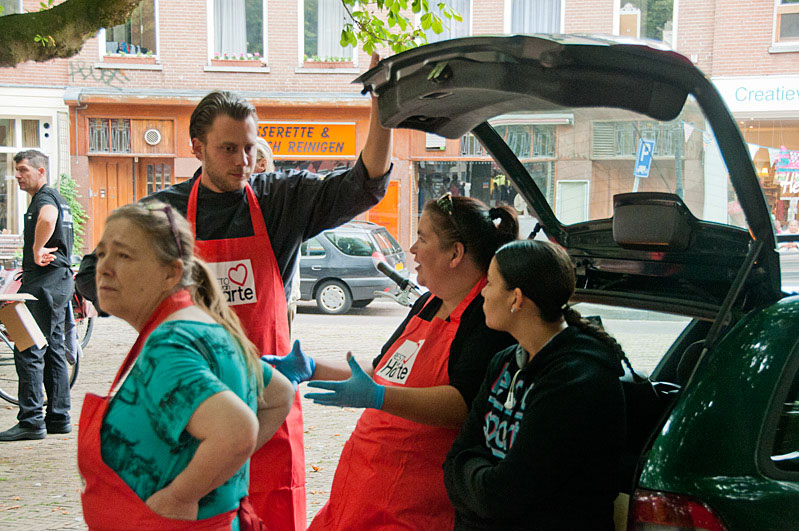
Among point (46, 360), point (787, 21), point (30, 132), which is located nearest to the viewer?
point (46, 360)

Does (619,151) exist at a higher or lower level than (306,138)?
lower

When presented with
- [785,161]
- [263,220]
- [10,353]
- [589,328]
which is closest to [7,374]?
[10,353]

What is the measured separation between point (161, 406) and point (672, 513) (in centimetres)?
115

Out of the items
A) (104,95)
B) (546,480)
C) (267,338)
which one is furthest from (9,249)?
(546,480)

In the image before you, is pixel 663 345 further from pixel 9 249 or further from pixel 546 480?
pixel 9 249

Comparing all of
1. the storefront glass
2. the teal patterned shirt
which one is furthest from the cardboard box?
the storefront glass

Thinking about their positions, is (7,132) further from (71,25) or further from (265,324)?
(265,324)

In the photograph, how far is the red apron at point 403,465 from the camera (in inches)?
84.6

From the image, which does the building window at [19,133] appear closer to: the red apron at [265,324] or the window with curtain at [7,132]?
the window with curtain at [7,132]

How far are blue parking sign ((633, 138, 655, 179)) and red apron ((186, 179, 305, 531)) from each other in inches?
47.4

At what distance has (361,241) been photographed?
13523 mm

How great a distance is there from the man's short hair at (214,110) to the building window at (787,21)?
18.0 m

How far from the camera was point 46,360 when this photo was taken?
594 centimetres

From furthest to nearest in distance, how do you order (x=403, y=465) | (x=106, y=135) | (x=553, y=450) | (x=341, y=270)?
(x=106, y=135)
(x=341, y=270)
(x=403, y=465)
(x=553, y=450)
